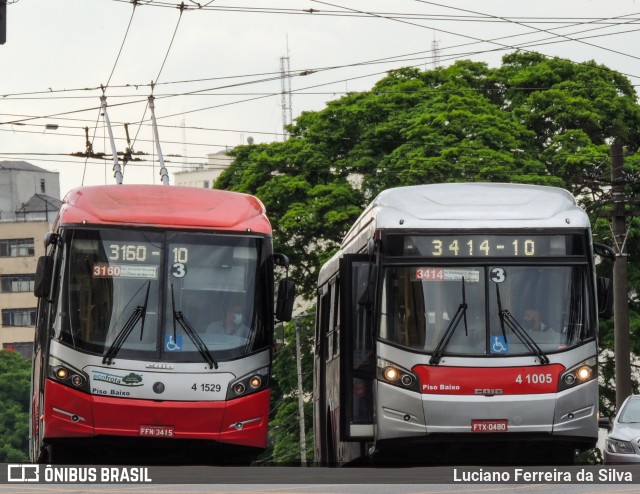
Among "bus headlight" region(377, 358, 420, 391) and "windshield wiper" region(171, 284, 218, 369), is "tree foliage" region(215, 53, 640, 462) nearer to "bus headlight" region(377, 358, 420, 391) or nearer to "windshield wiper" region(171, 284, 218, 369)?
"windshield wiper" region(171, 284, 218, 369)

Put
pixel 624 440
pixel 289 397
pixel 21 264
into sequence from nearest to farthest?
pixel 624 440 → pixel 289 397 → pixel 21 264

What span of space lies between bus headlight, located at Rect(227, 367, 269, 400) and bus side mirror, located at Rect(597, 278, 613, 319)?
149 inches

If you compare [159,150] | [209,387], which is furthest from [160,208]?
[159,150]

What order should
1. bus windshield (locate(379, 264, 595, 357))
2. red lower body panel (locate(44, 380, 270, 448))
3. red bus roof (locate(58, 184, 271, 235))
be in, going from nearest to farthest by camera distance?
bus windshield (locate(379, 264, 595, 357))
red lower body panel (locate(44, 380, 270, 448))
red bus roof (locate(58, 184, 271, 235))

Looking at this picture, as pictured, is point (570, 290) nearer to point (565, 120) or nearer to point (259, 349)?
point (259, 349)

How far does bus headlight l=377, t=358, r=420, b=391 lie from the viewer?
52.6 ft

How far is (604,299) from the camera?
652 inches

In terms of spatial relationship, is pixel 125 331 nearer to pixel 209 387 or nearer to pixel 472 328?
pixel 209 387

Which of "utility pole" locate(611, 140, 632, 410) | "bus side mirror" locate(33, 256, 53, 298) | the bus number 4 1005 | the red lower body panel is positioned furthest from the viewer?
"utility pole" locate(611, 140, 632, 410)

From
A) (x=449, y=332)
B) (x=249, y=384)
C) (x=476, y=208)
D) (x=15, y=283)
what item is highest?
(x=476, y=208)

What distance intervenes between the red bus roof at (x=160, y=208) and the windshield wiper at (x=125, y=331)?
3.19 ft

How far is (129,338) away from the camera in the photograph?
17.1m

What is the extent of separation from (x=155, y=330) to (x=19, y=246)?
8691 cm

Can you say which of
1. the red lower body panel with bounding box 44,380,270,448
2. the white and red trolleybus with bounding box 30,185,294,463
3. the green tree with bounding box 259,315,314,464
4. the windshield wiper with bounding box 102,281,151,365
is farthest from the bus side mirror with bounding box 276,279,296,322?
the green tree with bounding box 259,315,314,464
